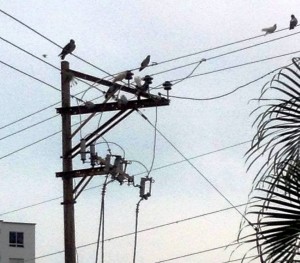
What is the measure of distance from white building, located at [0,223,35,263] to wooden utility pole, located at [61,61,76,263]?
56.3 meters

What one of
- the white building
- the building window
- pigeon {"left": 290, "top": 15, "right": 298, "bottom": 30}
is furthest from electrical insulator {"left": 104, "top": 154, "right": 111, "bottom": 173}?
the building window

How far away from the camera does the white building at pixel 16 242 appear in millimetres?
76688

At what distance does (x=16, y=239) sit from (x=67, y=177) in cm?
5806

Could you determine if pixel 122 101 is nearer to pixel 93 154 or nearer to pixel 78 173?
pixel 93 154

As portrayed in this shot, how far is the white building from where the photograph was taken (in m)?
76.7

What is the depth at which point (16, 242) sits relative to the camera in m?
77.0

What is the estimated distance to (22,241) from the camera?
7725cm

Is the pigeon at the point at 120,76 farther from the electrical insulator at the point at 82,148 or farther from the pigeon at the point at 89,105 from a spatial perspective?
the electrical insulator at the point at 82,148

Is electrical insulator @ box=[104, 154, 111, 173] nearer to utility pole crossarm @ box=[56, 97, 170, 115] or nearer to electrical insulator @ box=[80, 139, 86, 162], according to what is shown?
electrical insulator @ box=[80, 139, 86, 162]

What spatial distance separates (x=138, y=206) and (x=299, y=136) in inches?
488

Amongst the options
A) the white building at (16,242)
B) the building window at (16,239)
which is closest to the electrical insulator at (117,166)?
the white building at (16,242)

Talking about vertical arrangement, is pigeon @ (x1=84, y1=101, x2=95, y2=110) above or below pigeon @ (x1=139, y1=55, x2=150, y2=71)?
below

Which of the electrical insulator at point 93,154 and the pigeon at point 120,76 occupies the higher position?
the pigeon at point 120,76

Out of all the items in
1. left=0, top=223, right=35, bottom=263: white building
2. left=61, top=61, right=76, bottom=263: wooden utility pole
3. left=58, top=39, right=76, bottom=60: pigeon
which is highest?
left=0, top=223, right=35, bottom=263: white building
